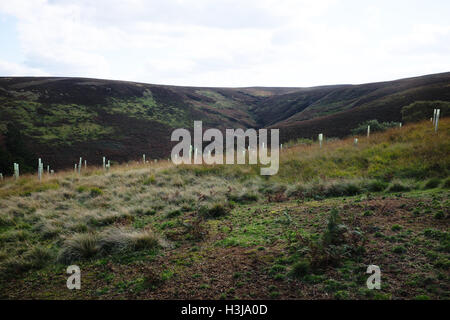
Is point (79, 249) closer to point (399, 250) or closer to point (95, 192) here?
point (399, 250)

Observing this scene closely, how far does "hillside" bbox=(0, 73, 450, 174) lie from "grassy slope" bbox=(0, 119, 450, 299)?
841 inches

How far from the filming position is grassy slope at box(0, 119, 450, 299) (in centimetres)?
390

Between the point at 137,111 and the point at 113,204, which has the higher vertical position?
the point at 137,111

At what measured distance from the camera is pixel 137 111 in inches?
2270

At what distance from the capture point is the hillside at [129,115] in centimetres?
3516

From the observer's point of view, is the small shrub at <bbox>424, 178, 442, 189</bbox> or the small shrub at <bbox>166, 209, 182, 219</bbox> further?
the small shrub at <bbox>166, 209, 182, 219</bbox>

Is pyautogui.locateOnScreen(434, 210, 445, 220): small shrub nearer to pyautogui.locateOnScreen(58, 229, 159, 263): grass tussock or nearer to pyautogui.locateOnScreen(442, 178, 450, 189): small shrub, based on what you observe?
pyautogui.locateOnScreen(442, 178, 450, 189): small shrub

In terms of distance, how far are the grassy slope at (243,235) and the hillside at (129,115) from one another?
21356mm

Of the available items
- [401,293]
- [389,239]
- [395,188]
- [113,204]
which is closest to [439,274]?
[401,293]

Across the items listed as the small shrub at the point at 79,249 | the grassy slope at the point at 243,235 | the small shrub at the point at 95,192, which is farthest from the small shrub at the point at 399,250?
the small shrub at the point at 95,192

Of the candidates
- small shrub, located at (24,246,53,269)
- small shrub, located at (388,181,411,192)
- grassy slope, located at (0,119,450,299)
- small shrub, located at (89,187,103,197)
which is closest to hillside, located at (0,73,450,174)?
small shrub, located at (89,187,103,197)

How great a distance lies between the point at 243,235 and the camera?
5.97 m
